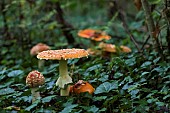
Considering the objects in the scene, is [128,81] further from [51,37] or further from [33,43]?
[51,37]

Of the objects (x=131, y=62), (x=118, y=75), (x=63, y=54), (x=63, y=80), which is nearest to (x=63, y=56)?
(x=63, y=54)

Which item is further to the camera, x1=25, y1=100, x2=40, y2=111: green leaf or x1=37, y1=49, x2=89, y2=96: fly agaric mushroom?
x1=37, y1=49, x2=89, y2=96: fly agaric mushroom

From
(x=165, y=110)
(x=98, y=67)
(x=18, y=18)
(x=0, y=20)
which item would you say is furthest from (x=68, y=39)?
(x=165, y=110)

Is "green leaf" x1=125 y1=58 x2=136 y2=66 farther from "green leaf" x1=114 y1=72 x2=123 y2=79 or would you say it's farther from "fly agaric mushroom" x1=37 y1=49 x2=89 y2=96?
"fly agaric mushroom" x1=37 y1=49 x2=89 y2=96

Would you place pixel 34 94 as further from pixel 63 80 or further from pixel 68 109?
pixel 68 109

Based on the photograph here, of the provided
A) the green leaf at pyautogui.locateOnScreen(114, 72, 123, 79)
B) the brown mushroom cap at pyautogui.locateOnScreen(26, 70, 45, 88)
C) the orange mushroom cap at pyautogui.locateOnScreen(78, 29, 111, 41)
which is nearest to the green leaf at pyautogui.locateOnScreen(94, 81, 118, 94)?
the green leaf at pyautogui.locateOnScreen(114, 72, 123, 79)

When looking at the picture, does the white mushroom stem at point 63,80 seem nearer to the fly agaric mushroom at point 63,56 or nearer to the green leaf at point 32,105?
the fly agaric mushroom at point 63,56

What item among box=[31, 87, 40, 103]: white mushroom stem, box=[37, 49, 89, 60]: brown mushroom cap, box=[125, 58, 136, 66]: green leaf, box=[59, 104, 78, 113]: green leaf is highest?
box=[37, 49, 89, 60]: brown mushroom cap

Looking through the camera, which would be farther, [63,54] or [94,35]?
[94,35]
